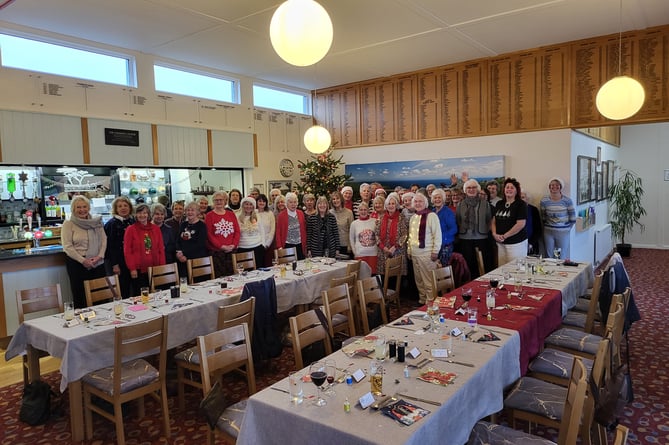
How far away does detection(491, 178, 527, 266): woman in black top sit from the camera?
6.12 metres

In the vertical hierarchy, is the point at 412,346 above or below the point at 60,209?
below

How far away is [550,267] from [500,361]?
9.05 ft

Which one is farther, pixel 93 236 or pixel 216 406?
pixel 93 236

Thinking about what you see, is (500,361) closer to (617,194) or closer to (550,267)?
(550,267)

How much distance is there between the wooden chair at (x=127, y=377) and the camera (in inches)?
115

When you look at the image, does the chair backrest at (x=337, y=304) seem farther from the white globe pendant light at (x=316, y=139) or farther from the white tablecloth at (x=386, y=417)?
the white globe pendant light at (x=316, y=139)

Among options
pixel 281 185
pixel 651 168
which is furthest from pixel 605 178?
pixel 281 185

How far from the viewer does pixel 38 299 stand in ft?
12.8

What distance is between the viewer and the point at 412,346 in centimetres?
276

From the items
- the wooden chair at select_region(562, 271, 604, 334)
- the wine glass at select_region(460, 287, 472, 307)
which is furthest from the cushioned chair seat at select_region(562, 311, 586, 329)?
the wine glass at select_region(460, 287, 472, 307)

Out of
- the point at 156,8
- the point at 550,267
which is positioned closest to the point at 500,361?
the point at 550,267

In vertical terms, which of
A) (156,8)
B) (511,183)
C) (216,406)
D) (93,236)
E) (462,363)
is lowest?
(216,406)

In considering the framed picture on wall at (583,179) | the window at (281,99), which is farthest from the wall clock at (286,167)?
the framed picture on wall at (583,179)

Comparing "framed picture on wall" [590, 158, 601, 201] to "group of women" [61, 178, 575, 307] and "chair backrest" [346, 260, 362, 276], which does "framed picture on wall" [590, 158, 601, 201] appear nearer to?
"group of women" [61, 178, 575, 307]
